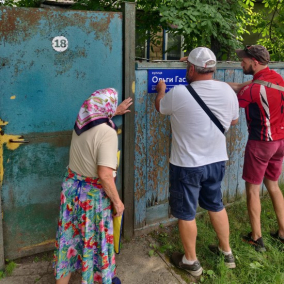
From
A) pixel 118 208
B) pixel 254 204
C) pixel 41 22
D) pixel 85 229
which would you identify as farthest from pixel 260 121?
pixel 41 22

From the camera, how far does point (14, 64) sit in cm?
265

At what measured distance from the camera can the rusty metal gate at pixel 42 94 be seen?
266 cm

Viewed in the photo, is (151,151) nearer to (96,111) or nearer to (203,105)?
(203,105)

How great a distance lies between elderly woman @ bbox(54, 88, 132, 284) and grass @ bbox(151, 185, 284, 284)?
0.92 metres

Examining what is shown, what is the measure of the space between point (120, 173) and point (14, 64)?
1383mm

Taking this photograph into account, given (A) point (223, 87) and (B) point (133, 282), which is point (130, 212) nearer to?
(B) point (133, 282)

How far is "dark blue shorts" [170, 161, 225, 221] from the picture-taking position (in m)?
2.73

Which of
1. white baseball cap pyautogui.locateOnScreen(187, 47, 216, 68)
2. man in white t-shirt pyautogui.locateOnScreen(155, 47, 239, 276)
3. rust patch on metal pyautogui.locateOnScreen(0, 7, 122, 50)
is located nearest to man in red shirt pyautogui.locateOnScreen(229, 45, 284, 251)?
man in white t-shirt pyautogui.locateOnScreen(155, 47, 239, 276)

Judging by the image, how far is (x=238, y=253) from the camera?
3281 mm

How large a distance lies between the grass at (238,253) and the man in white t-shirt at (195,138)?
242 millimetres

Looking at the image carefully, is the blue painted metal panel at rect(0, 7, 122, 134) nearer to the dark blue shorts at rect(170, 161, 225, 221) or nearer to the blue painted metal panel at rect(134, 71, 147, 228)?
the blue painted metal panel at rect(134, 71, 147, 228)

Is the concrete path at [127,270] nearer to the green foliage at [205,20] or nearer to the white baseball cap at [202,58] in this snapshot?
the white baseball cap at [202,58]

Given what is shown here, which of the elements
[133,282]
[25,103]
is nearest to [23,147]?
[25,103]

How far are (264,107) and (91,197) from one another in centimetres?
182
